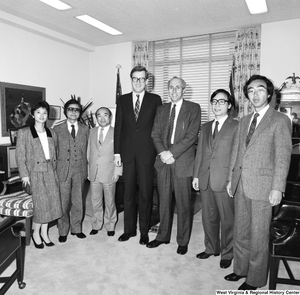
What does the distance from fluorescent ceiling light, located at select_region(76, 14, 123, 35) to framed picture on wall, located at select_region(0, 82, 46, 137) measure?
160cm

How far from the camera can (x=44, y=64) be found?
19.2 ft

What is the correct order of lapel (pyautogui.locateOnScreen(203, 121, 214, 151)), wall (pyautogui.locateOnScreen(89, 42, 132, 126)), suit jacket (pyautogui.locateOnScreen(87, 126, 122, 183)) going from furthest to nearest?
wall (pyautogui.locateOnScreen(89, 42, 132, 126))
suit jacket (pyautogui.locateOnScreen(87, 126, 122, 183))
lapel (pyautogui.locateOnScreen(203, 121, 214, 151))

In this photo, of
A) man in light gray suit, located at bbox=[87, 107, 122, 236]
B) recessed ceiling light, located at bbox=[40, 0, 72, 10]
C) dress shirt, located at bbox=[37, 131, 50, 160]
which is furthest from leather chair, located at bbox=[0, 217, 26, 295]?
recessed ceiling light, located at bbox=[40, 0, 72, 10]

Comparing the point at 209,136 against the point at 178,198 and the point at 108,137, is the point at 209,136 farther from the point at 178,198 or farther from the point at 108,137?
the point at 108,137

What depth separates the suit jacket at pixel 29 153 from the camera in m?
2.88

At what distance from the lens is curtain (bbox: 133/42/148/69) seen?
21.8ft

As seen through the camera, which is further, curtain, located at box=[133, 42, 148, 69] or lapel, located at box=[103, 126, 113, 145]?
curtain, located at box=[133, 42, 148, 69]

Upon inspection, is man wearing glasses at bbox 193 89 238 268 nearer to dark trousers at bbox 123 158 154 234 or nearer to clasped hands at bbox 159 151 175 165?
clasped hands at bbox 159 151 175 165

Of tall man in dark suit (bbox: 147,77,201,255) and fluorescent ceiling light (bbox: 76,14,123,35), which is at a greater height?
fluorescent ceiling light (bbox: 76,14,123,35)

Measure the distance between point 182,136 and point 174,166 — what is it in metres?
0.31

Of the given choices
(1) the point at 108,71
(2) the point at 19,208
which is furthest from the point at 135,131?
(1) the point at 108,71

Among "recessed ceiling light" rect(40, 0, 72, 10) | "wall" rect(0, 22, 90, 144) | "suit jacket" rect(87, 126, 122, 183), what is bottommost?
"suit jacket" rect(87, 126, 122, 183)

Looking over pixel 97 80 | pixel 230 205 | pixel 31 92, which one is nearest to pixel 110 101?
pixel 97 80

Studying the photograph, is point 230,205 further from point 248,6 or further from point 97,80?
point 97,80
